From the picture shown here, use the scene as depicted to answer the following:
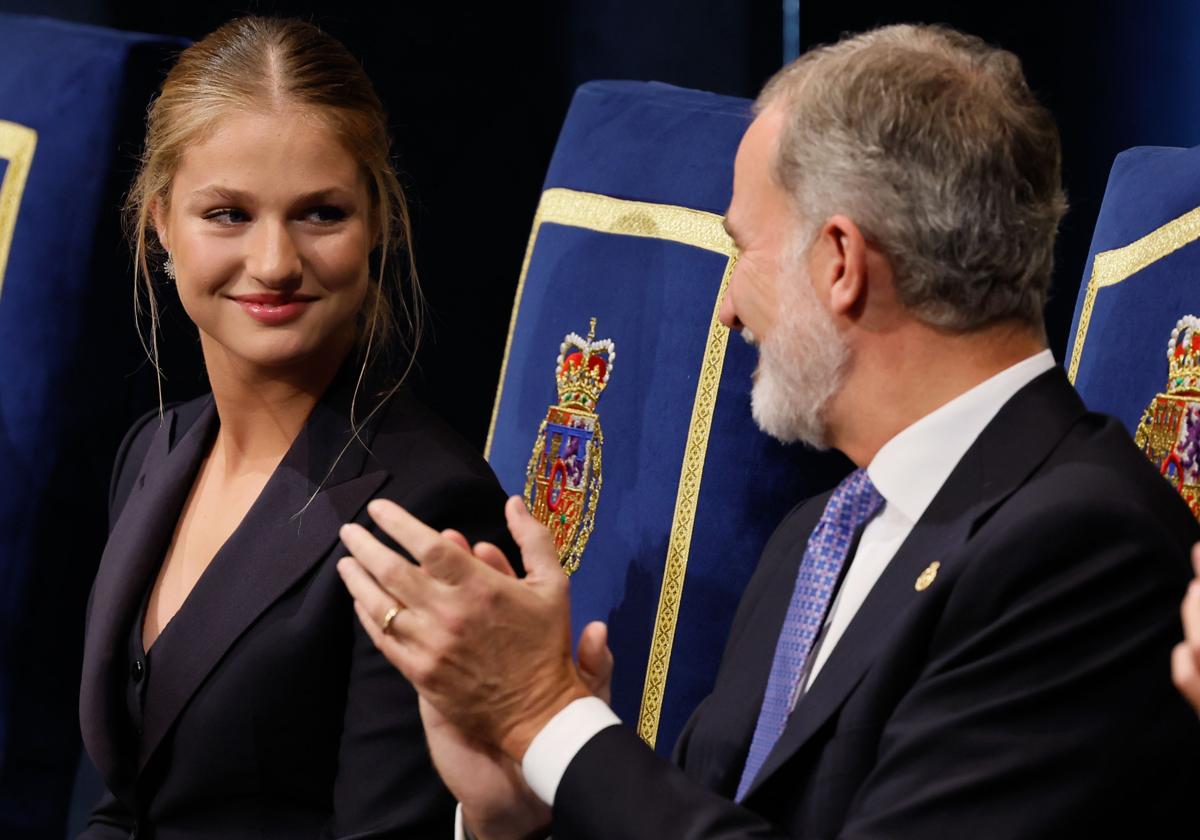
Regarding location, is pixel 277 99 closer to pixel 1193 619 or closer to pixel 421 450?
pixel 421 450

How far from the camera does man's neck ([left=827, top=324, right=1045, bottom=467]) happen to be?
1.52 meters

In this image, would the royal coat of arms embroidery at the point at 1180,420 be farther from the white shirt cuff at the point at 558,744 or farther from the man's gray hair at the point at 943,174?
the white shirt cuff at the point at 558,744

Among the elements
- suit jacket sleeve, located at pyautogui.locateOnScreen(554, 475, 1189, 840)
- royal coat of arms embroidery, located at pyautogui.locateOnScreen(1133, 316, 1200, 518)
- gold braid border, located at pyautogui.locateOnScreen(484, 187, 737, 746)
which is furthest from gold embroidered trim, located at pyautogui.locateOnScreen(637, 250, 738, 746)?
suit jacket sleeve, located at pyautogui.locateOnScreen(554, 475, 1189, 840)

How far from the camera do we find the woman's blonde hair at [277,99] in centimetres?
195

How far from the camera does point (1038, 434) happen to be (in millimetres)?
1441

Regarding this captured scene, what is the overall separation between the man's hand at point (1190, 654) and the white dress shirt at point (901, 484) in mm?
348

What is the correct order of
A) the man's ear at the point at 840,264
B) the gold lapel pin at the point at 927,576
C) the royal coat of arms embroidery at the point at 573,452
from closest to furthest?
the gold lapel pin at the point at 927,576, the man's ear at the point at 840,264, the royal coat of arms embroidery at the point at 573,452

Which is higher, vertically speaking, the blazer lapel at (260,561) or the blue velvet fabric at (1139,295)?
the blue velvet fabric at (1139,295)

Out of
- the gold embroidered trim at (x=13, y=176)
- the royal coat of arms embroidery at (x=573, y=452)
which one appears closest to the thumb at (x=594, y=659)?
the royal coat of arms embroidery at (x=573, y=452)

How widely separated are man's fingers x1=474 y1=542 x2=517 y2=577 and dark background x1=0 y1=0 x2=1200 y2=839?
1418mm

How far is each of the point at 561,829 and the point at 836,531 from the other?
0.40m

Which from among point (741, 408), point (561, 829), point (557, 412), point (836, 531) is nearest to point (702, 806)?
point (561, 829)

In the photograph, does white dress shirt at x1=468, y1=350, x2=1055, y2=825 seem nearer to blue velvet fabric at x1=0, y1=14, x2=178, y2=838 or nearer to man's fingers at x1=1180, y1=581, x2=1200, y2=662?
man's fingers at x1=1180, y1=581, x2=1200, y2=662

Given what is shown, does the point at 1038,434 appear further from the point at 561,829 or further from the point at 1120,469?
the point at 561,829
